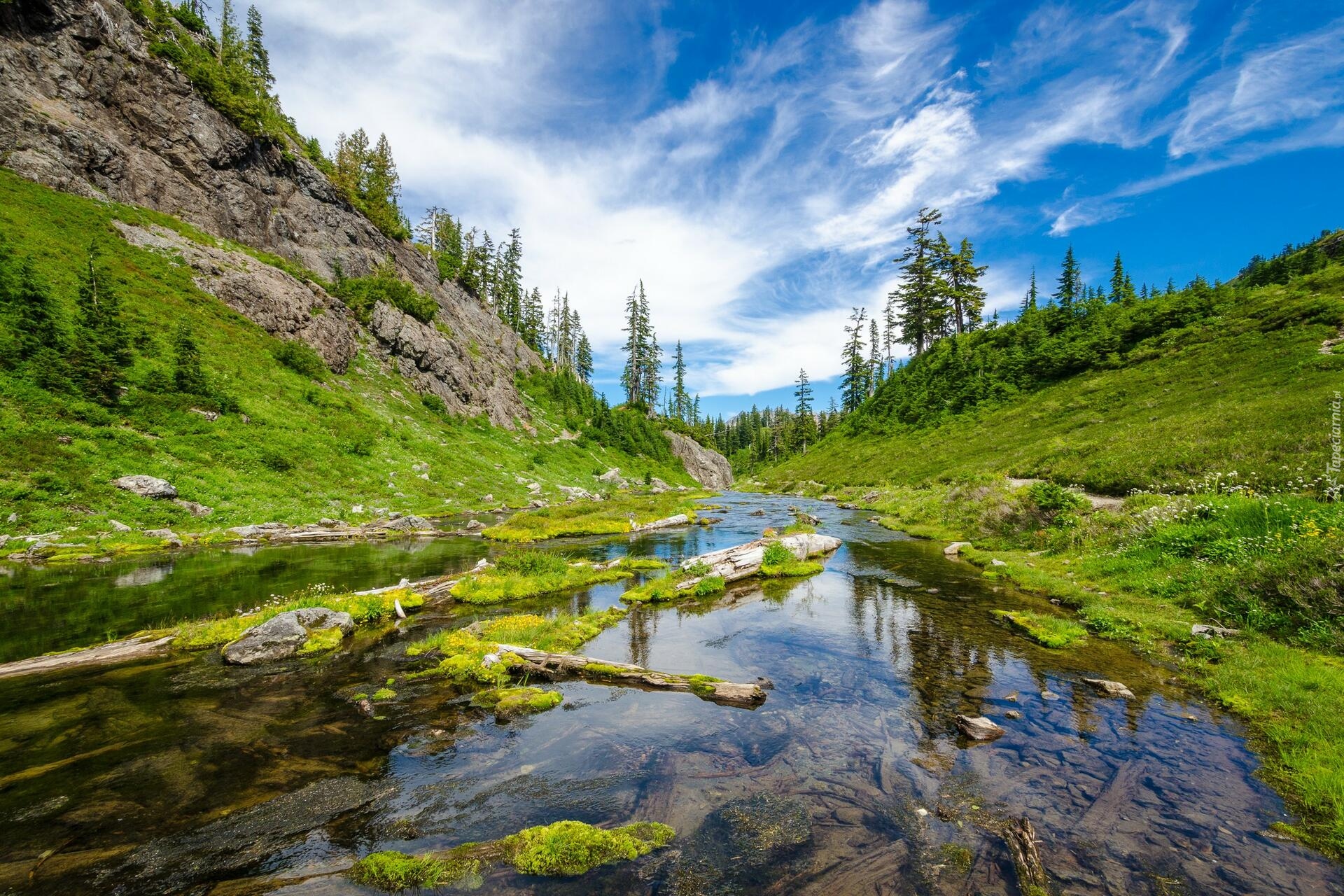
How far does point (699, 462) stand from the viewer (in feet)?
398

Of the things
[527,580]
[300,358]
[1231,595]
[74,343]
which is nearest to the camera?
[1231,595]

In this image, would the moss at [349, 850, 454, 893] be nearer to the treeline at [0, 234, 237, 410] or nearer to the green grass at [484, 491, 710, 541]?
the green grass at [484, 491, 710, 541]

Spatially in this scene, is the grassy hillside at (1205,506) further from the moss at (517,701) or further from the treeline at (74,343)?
the treeline at (74,343)

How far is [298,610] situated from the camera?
14375 millimetres

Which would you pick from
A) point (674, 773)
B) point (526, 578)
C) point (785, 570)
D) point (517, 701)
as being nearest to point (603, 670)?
point (517, 701)

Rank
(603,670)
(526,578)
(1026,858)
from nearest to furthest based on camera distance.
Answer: (1026,858), (603,670), (526,578)

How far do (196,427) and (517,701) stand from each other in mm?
37261

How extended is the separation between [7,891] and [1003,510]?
114 feet

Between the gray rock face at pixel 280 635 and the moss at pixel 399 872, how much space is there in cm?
928

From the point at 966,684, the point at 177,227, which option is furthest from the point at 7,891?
the point at 177,227

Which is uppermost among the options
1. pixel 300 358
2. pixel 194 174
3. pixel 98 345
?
pixel 194 174

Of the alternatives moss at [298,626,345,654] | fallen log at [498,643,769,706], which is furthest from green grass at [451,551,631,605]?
fallen log at [498,643,769,706]

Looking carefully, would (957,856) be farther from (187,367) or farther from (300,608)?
(187,367)

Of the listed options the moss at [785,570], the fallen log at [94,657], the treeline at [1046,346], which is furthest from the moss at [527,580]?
the treeline at [1046,346]
